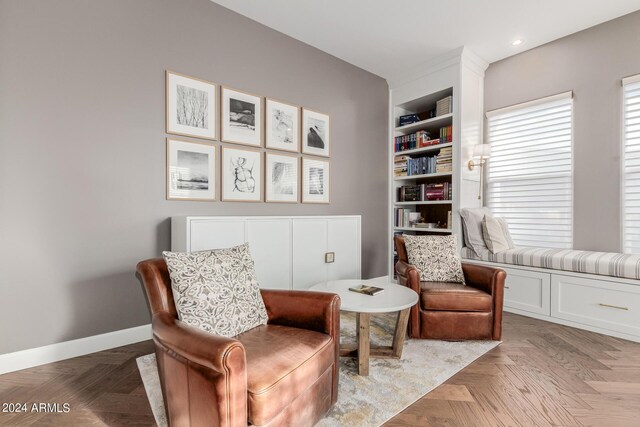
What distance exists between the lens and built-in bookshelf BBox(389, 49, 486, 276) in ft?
11.8

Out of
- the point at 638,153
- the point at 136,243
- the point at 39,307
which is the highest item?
the point at 638,153

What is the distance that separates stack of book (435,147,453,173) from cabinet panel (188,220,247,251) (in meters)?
2.44

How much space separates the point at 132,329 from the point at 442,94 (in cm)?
403

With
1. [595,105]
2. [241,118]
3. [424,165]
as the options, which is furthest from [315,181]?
[595,105]

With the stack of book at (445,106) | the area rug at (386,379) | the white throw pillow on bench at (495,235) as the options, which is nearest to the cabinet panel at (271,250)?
the area rug at (386,379)

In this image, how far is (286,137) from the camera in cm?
329

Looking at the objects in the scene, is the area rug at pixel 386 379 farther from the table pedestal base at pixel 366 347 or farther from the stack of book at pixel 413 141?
the stack of book at pixel 413 141

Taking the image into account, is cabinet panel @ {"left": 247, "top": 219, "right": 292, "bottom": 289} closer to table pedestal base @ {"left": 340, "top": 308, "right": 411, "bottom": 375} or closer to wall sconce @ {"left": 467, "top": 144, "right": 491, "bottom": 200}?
table pedestal base @ {"left": 340, "top": 308, "right": 411, "bottom": 375}

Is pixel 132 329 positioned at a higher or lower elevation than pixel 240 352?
lower

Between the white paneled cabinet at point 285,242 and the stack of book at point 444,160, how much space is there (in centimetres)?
122

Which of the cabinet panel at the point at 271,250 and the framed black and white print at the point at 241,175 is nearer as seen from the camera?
the cabinet panel at the point at 271,250

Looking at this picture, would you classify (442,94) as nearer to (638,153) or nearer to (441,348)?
(638,153)

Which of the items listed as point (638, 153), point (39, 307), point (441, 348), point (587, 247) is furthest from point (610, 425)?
point (39, 307)

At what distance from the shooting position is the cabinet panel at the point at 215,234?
2.39 m
